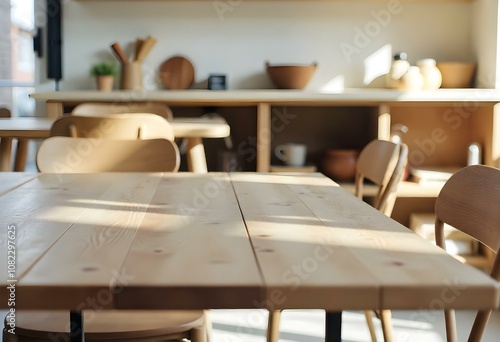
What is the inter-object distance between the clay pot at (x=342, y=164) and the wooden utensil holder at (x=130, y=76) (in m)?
1.17

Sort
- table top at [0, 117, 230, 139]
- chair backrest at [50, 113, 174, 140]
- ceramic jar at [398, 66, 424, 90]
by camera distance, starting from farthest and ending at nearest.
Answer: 1. ceramic jar at [398, 66, 424, 90]
2. table top at [0, 117, 230, 139]
3. chair backrest at [50, 113, 174, 140]

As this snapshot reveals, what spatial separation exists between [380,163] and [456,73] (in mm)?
2094

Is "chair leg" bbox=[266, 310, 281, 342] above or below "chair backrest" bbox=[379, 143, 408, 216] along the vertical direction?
below

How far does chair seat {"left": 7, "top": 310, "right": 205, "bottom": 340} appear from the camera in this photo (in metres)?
1.41

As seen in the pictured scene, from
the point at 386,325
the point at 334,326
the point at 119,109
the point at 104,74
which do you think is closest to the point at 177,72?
the point at 104,74

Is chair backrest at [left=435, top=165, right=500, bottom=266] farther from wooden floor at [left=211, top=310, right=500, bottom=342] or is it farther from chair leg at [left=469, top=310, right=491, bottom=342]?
wooden floor at [left=211, top=310, right=500, bottom=342]

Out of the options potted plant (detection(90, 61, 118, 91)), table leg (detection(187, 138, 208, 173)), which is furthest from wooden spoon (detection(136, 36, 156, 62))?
table leg (detection(187, 138, 208, 173))

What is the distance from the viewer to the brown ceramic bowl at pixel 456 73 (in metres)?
3.93

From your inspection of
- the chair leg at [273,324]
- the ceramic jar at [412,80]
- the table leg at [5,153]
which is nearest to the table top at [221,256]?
the chair leg at [273,324]

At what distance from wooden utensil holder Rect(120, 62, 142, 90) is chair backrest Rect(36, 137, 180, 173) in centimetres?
197

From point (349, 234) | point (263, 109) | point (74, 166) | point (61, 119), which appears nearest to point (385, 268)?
point (349, 234)

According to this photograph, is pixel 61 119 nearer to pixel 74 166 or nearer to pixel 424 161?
pixel 74 166

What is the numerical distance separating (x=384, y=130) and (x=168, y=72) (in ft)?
4.34

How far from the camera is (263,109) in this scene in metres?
3.62
